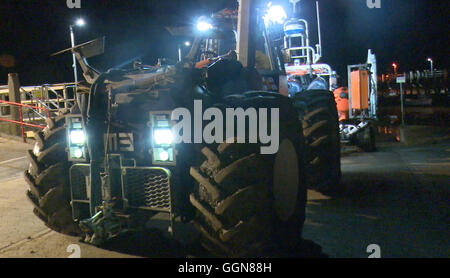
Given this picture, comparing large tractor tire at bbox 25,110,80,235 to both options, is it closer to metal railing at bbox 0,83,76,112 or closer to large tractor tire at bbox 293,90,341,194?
large tractor tire at bbox 293,90,341,194

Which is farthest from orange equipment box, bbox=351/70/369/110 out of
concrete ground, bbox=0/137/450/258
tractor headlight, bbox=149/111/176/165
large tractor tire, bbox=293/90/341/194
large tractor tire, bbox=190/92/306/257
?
tractor headlight, bbox=149/111/176/165

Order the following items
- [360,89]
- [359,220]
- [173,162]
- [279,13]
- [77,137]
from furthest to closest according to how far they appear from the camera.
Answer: [360,89] < [279,13] < [359,220] < [77,137] < [173,162]

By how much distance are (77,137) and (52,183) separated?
1.96ft

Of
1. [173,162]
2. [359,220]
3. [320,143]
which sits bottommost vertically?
[359,220]

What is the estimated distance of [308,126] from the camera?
6945mm

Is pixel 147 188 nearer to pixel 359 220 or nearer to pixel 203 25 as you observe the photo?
pixel 203 25

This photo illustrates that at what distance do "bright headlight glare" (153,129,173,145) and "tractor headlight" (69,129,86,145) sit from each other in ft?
2.88

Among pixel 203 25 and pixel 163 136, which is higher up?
pixel 203 25

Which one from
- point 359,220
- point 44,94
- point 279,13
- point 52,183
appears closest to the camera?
point 52,183

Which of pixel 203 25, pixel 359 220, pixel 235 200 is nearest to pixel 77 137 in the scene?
pixel 235 200

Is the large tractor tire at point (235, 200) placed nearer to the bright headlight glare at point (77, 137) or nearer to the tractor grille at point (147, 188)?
the tractor grille at point (147, 188)

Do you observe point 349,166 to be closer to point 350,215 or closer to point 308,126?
point 308,126

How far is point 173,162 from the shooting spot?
3861 millimetres
